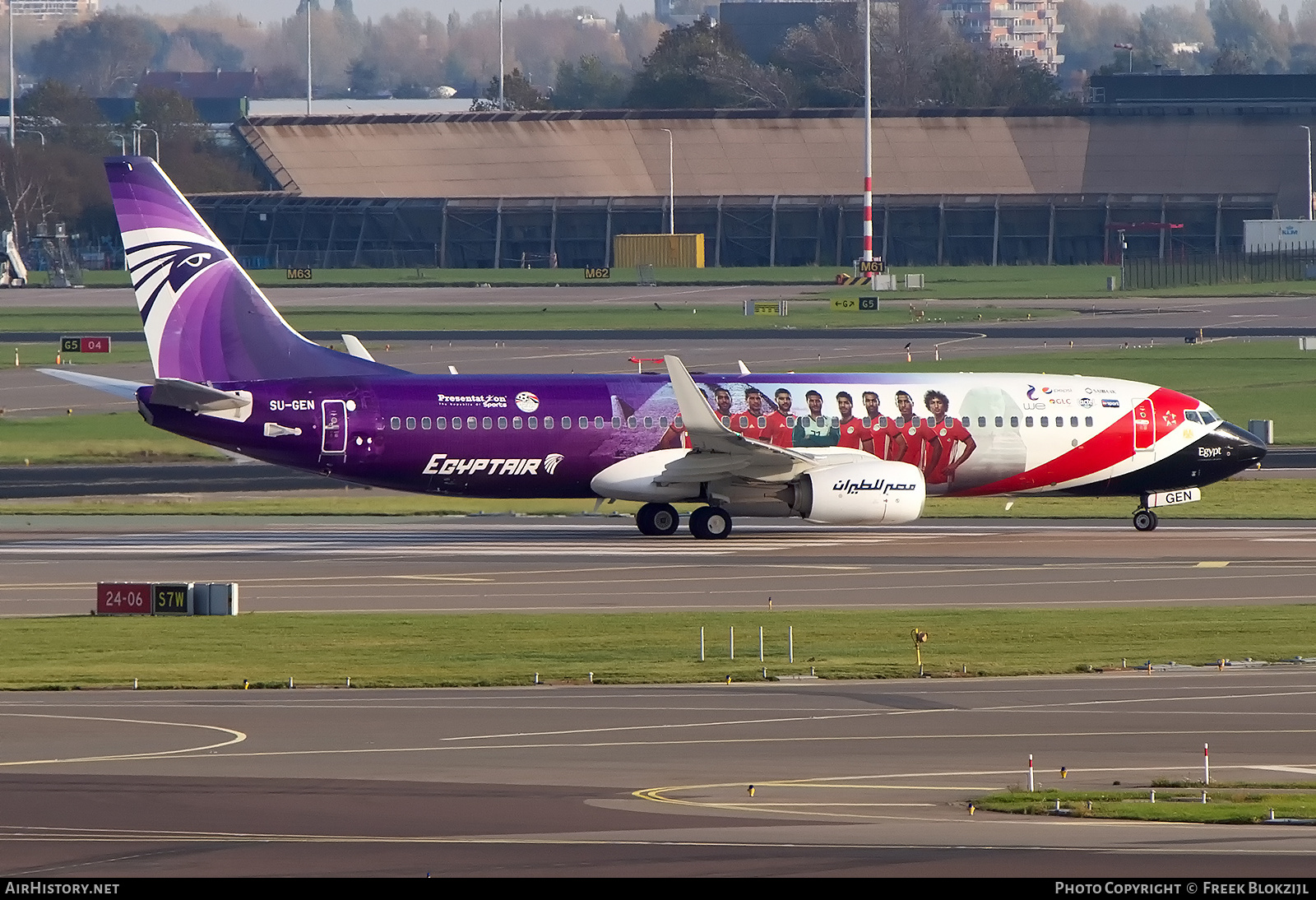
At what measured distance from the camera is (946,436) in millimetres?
48219

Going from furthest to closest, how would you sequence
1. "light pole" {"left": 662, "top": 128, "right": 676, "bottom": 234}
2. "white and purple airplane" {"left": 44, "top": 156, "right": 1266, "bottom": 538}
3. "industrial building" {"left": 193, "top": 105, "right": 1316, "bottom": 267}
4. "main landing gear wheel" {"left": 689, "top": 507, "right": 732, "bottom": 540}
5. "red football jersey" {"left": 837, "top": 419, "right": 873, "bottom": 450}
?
"light pole" {"left": 662, "top": 128, "right": 676, "bottom": 234} → "industrial building" {"left": 193, "top": 105, "right": 1316, "bottom": 267} → "main landing gear wheel" {"left": 689, "top": 507, "right": 732, "bottom": 540} → "red football jersey" {"left": 837, "top": 419, "right": 873, "bottom": 450} → "white and purple airplane" {"left": 44, "top": 156, "right": 1266, "bottom": 538}

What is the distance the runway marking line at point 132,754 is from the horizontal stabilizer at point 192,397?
1879 cm

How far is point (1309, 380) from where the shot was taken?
8181 centimetres

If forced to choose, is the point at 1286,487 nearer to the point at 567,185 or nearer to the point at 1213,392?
the point at 1213,392

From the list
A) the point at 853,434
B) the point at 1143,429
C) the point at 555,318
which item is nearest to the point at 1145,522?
the point at 1143,429

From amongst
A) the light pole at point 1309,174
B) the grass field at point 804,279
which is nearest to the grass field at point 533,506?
the grass field at point 804,279

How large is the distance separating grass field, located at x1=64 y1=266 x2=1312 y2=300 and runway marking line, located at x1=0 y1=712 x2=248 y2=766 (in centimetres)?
10432

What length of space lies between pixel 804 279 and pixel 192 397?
347 feet

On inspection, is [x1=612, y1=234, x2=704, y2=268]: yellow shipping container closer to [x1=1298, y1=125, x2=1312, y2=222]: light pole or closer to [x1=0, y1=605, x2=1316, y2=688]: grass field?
[x1=1298, y1=125, x2=1312, y2=222]: light pole

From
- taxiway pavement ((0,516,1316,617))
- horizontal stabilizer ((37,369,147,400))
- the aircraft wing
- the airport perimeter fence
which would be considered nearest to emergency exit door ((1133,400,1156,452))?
taxiway pavement ((0,516,1316,617))

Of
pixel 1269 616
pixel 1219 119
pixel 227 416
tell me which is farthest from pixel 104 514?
pixel 1219 119

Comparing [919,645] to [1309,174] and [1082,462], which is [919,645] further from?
[1309,174]

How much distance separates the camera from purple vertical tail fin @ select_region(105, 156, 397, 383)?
153 feet

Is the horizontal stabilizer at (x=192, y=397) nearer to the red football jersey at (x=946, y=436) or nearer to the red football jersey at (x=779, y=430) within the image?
the red football jersey at (x=779, y=430)
